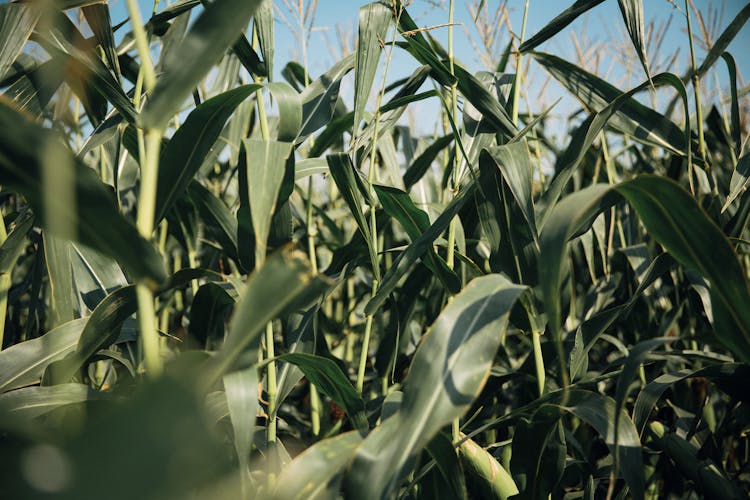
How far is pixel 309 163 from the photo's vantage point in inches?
37.6

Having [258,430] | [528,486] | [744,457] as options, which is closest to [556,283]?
[528,486]

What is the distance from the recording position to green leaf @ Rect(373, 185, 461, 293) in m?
0.79

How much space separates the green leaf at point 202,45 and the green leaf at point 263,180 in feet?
0.38

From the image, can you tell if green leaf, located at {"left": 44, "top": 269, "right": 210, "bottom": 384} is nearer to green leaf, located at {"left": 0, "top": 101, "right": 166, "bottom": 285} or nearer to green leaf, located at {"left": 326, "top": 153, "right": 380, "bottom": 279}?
green leaf, located at {"left": 0, "top": 101, "right": 166, "bottom": 285}

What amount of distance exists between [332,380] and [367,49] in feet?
1.69

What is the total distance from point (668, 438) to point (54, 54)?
1213mm

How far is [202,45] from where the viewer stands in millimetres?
458

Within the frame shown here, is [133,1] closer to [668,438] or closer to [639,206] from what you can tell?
[639,206]

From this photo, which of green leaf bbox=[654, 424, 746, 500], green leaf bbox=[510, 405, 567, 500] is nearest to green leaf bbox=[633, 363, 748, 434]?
green leaf bbox=[510, 405, 567, 500]

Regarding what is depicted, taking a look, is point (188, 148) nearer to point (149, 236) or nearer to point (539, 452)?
point (149, 236)

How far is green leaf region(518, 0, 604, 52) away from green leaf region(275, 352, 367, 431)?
0.60m

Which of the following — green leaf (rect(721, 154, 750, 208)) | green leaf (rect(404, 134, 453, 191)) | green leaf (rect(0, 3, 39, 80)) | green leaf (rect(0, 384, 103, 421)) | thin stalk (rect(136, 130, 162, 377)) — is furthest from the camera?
green leaf (rect(404, 134, 453, 191))

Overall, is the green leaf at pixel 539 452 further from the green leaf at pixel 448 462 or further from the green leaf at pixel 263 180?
the green leaf at pixel 263 180

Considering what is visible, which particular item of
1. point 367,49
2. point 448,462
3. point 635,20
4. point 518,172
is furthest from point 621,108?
point 448,462
